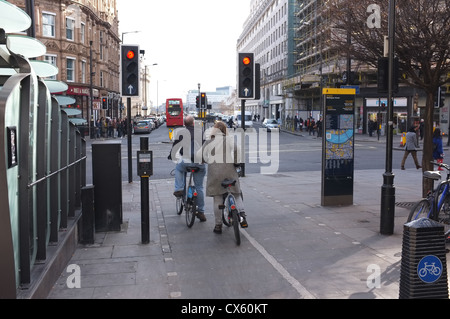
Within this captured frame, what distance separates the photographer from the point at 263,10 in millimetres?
89688

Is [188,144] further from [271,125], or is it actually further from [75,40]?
[271,125]

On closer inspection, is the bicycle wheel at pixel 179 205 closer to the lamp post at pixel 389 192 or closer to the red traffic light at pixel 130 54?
the lamp post at pixel 389 192

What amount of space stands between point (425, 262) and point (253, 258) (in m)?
2.51

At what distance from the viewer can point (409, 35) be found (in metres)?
9.23

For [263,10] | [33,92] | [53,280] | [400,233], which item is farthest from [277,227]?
[263,10]

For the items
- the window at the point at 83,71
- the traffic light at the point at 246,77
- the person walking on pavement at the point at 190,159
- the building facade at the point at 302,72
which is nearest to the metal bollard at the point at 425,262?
the person walking on pavement at the point at 190,159

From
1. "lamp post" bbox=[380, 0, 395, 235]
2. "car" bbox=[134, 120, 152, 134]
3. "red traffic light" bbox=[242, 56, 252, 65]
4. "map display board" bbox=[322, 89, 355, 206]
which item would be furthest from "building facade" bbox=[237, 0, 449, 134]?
"car" bbox=[134, 120, 152, 134]

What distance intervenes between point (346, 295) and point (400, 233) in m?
3.14

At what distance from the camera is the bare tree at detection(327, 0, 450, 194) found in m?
9.02

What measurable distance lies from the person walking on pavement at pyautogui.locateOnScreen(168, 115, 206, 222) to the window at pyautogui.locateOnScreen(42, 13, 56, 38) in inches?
1373

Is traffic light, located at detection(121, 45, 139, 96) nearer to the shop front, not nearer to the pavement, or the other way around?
the pavement

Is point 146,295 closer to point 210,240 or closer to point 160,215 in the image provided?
point 210,240

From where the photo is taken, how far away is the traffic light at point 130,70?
1256 cm

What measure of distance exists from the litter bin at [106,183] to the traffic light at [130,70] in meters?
5.19
